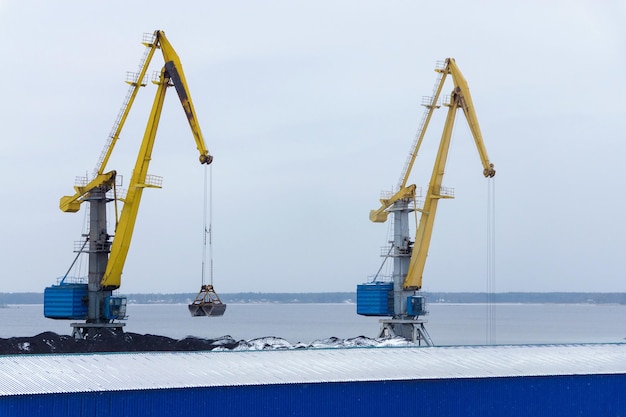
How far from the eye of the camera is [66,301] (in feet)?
228

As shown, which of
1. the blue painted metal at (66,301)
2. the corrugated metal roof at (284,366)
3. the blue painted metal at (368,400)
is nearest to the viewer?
the blue painted metal at (368,400)

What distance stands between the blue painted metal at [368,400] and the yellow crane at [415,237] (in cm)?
3615

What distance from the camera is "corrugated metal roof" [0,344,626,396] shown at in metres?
34.7

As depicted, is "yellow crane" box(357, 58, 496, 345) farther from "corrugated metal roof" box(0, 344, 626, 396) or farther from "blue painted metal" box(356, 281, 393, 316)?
"corrugated metal roof" box(0, 344, 626, 396)

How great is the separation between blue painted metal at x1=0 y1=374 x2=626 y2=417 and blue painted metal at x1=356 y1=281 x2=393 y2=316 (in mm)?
38195

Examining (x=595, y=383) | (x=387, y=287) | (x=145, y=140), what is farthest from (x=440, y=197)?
(x=595, y=383)

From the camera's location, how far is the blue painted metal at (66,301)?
69.6 m

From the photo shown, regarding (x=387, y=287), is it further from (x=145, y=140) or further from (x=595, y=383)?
(x=595, y=383)

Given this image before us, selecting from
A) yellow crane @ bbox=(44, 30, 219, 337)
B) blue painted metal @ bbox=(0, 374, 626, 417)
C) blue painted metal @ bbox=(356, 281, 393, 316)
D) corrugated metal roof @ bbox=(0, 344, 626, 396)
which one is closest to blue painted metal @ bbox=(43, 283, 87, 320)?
yellow crane @ bbox=(44, 30, 219, 337)

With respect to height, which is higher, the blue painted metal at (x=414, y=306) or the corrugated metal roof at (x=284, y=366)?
the blue painted metal at (x=414, y=306)

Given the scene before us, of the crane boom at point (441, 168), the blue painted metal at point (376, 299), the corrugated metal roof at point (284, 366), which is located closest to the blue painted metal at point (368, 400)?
the corrugated metal roof at point (284, 366)

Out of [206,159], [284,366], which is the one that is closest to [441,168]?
[206,159]

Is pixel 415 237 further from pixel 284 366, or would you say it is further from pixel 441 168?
pixel 284 366

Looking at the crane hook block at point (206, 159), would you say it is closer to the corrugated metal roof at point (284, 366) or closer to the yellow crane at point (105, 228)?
the yellow crane at point (105, 228)
